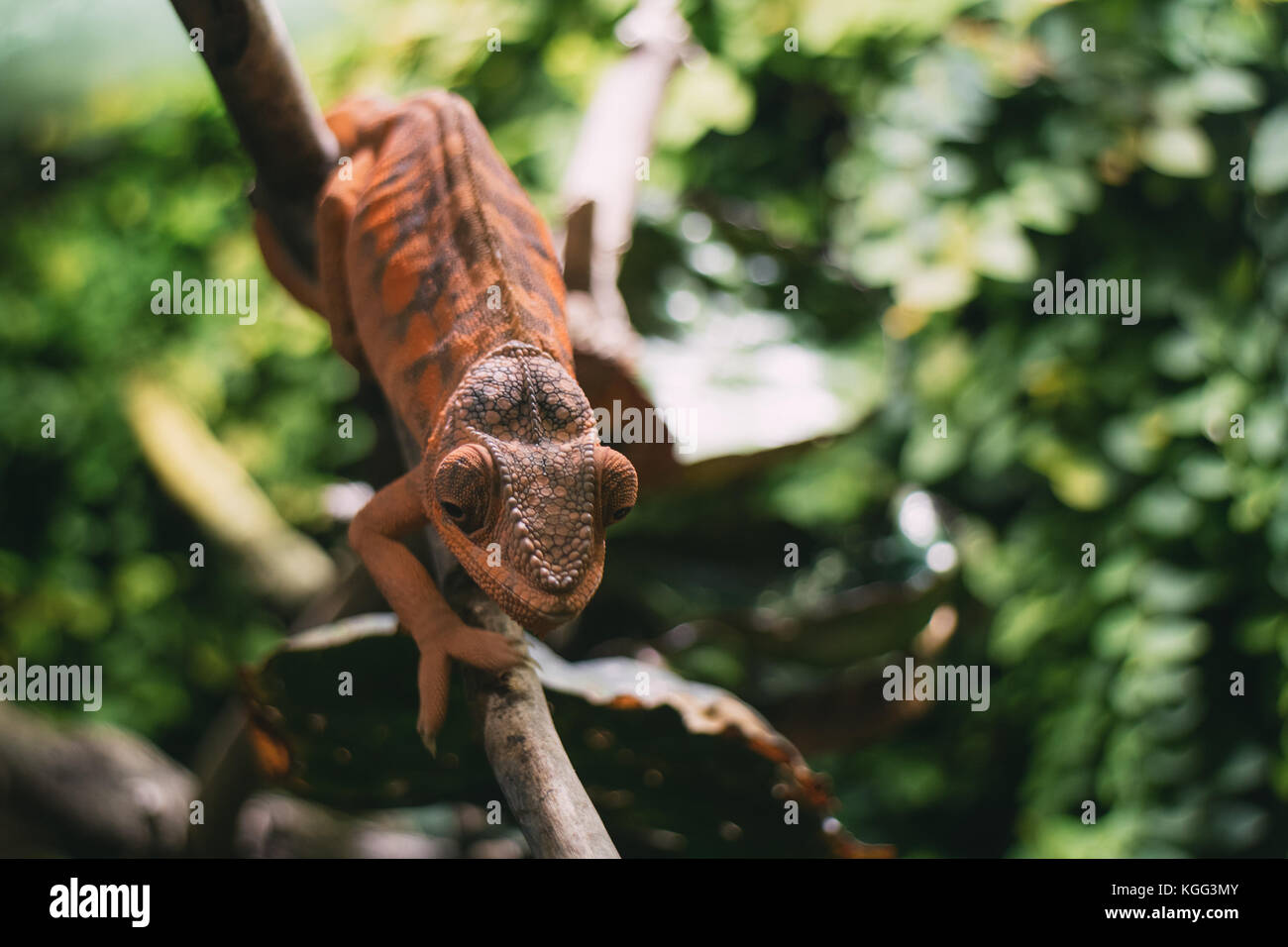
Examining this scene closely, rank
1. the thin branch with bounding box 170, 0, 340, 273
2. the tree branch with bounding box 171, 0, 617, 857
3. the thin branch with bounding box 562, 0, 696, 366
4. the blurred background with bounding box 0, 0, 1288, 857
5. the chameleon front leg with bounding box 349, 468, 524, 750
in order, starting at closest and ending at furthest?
the tree branch with bounding box 171, 0, 617, 857 < the chameleon front leg with bounding box 349, 468, 524, 750 < the thin branch with bounding box 170, 0, 340, 273 < the thin branch with bounding box 562, 0, 696, 366 < the blurred background with bounding box 0, 0, 1288, 857

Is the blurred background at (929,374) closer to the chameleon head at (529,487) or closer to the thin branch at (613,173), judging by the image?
the thin branch at (613,173)

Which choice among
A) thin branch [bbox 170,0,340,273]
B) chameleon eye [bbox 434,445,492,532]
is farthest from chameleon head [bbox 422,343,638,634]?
thin branch [bbox 170,0,340,273]

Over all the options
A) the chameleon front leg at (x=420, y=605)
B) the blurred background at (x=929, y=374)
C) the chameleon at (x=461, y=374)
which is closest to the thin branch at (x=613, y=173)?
the blurred background at (x=929, y=374)

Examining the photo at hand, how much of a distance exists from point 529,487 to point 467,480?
51 millimetres

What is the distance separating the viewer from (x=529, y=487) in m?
0.78

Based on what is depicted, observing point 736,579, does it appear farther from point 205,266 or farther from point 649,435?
point 205,266

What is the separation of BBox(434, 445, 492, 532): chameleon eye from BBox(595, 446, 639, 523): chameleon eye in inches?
3.5

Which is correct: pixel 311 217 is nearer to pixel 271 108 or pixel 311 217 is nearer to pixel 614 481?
pixel 271 108

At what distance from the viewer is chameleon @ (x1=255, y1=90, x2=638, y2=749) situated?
776mm

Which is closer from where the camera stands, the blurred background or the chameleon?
the chameleon

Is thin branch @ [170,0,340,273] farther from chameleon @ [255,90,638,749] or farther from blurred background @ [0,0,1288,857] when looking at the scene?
blurred background @ [0,0,1288,857]

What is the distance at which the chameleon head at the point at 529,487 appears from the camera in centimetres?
76

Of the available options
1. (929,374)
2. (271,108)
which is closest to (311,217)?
(271,108)
